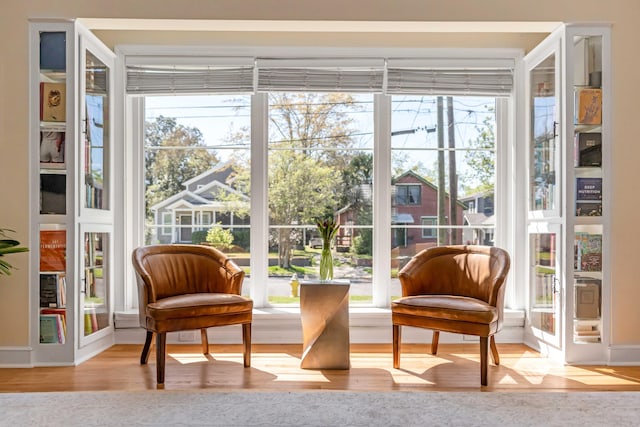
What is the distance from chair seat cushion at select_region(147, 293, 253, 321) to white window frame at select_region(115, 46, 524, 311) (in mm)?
935

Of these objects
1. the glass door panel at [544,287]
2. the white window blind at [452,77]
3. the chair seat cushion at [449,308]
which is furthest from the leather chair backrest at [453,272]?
the white window blind at [452,77]

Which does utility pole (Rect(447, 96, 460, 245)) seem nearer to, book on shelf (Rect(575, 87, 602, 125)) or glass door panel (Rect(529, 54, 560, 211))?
glass door panel (Rect(529, 54, 560, 211))

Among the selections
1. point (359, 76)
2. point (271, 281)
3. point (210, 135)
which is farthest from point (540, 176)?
point (210, 135)

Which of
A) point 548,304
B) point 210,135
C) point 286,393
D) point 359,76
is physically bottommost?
point 286,393

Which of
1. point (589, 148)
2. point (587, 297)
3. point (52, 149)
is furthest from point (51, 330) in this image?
point (589, 148)

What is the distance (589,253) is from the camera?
3.71 metres

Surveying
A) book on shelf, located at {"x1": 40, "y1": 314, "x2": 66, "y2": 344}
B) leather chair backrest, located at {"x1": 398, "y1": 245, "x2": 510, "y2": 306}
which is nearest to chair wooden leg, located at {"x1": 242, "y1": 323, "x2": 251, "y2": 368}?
leather chair backrest, located at {"x1": 398, "y1": 245, "x2": 510, "y2": 306}

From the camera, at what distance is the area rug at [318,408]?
2.57 metres

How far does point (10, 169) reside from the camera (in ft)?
11.9

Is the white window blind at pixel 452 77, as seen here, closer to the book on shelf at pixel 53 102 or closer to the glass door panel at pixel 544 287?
the glass door panel at pixel 544 287

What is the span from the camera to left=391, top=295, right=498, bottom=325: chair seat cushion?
3.26 m

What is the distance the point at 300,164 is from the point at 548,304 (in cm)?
223

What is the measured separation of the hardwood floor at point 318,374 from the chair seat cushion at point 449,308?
38 centimetres

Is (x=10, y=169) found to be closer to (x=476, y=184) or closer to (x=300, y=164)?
(x=300, y=164)
